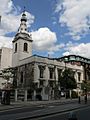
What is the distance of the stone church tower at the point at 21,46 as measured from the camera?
7331 centimetres

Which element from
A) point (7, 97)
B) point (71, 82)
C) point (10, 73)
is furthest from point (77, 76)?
point (7, 97)

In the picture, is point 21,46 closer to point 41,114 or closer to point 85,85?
point 85,85

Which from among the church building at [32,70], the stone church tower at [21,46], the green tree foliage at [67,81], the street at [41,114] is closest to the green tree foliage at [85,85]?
the church building at [32,70]

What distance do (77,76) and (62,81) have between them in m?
16.0

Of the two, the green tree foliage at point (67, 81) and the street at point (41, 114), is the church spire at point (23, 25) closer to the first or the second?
the green tree foliage at point (67, 81)

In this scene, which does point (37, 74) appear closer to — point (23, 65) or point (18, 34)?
point (23, 65)

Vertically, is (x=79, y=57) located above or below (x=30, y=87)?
above

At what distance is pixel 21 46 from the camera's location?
241 feet

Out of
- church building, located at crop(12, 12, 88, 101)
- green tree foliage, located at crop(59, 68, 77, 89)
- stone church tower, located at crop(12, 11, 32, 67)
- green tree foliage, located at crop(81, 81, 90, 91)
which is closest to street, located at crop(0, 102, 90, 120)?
church building, located at crop(12, 12, 88, 101)

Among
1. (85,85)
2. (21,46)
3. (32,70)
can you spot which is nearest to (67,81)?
(32,70)

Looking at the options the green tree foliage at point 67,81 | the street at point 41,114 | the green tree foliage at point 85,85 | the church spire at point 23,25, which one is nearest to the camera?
the street at point 41,114

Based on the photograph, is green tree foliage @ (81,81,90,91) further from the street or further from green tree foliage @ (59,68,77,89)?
the street

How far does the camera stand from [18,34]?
249 ft

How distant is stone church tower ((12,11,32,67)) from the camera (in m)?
73.3
